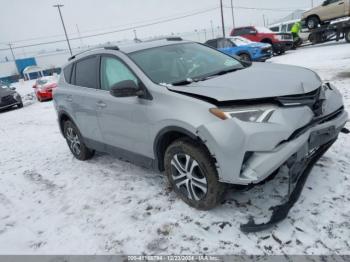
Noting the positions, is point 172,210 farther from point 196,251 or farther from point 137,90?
point 137,90

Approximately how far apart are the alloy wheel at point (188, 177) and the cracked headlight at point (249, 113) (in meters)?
0.62

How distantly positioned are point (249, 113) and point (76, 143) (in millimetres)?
3713

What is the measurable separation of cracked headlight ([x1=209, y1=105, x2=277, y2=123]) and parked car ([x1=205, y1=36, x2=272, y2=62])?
490 inches

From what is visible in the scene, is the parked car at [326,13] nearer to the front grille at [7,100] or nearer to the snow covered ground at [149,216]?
the snow covered ground at [149,216]

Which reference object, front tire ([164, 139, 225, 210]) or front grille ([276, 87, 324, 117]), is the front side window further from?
front grille ([276, 87, 324, 117])

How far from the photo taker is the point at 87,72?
459 cm

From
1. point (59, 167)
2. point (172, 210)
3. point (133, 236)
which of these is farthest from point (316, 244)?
point (59, 167)

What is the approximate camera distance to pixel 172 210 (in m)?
3.41

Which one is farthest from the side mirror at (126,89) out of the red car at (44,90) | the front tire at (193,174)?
the red car at (44,90)

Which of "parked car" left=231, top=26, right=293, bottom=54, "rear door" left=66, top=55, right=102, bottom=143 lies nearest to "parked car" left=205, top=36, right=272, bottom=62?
"parked car" left=231, top=26, right=293, bottom=54

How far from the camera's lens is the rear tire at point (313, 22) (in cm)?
1880

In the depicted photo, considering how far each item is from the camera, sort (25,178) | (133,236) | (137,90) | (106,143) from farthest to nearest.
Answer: (25,178), (106,143), (137,90), (133,236)

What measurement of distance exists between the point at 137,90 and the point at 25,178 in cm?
315

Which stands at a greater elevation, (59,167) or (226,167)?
(226,167)
